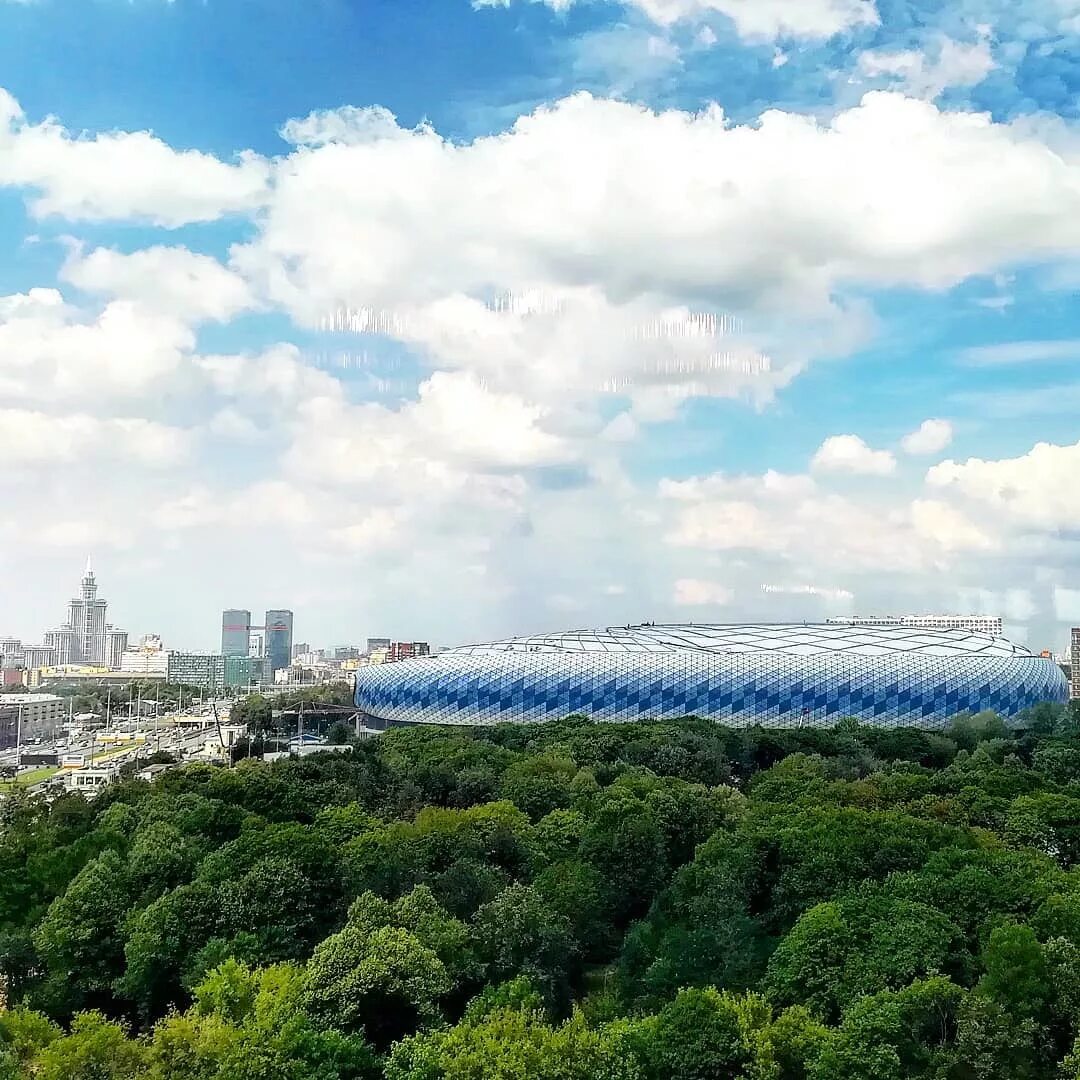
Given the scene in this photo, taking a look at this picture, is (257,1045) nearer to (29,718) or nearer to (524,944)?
(524,944)

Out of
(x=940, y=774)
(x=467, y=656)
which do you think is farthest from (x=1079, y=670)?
(x=940, y=774)

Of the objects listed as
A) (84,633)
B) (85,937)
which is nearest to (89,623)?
(84,633)

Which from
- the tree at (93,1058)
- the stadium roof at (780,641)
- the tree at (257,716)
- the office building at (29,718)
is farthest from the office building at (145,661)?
the tree at (93,1058)

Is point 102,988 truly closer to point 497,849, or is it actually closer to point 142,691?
point 497,849

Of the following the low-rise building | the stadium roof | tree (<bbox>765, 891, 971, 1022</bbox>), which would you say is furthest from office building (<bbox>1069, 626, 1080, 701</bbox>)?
tree (<bbox>765, 891, 971, 1022</bbox>)

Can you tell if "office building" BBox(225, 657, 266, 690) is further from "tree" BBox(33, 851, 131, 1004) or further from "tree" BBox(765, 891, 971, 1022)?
"tree" BBox(765, 891, 971, 1022)

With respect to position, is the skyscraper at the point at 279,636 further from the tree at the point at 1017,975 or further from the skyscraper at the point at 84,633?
the tree at the point at 1017,975
